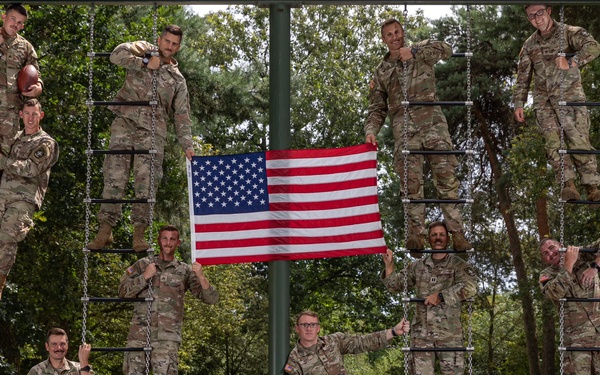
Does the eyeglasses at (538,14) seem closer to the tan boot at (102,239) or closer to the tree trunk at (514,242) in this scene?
the tan boot at (102,239)

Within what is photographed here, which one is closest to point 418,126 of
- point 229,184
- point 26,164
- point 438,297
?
point 438,297

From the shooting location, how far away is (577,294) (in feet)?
32.0

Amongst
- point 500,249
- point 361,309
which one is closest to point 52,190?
point 361,309

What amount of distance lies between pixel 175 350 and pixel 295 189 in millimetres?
1843

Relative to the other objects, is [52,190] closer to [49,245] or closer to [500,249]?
[49,245]

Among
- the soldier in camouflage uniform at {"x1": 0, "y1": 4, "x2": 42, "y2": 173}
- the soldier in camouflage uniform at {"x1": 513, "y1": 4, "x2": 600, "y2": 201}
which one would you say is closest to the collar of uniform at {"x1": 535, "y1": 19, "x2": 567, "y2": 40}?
the soldier in camouflage uniform at {"x1": 513, "y1": 4, "x2": 600, "y2": 201}

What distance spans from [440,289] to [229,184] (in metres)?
2.13

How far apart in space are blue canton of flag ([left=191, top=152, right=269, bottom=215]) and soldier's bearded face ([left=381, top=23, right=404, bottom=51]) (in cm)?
155

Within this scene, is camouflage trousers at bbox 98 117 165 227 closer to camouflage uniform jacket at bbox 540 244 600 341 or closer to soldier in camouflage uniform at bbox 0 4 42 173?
soldier in camouflage uniform at bbox 0 4 42 173

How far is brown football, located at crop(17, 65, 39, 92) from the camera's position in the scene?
10.3 m

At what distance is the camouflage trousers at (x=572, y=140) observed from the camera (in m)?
10.2

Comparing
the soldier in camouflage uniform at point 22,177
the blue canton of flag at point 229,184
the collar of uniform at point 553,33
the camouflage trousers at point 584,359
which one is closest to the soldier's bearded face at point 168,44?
the blue canton of flag at point 229,184

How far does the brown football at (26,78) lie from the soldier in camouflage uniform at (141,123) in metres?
0.79

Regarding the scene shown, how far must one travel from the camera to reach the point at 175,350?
9711 millimetres
